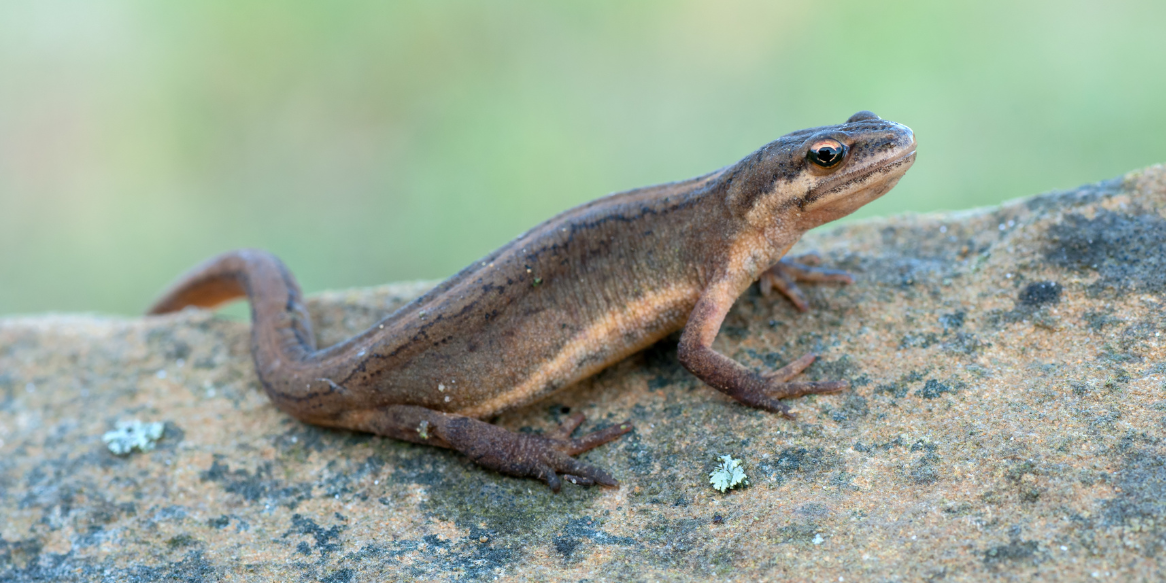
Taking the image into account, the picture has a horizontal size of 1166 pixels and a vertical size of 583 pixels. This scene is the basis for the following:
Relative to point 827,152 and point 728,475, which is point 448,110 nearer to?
point 827,152

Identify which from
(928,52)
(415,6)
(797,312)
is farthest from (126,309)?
(928,52)

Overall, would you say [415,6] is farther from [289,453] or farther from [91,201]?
[289,453]

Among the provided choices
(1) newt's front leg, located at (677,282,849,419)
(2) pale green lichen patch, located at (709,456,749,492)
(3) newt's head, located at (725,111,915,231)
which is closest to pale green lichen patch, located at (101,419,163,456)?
(1) newt's front leg, located at (677,282,849,419)

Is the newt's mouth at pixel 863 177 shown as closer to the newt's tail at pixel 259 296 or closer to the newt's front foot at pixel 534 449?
the newt's front foot at pixel 534 449

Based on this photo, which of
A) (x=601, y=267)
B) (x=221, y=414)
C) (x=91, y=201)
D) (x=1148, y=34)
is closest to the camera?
(x=601, y=267)

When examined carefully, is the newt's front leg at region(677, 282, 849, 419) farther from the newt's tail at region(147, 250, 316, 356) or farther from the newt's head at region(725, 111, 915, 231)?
the newt's tail at region(147, 250, 316, 356)

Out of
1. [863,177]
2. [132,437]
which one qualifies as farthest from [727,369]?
[132,437]

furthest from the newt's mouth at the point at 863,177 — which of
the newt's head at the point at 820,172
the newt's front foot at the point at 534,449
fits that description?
the newt's front foot at the point at 534,449
